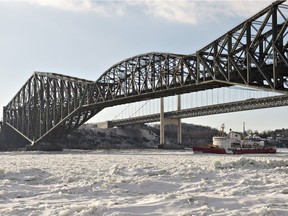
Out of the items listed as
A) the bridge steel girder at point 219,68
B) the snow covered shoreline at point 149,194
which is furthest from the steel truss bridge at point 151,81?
the snow covered shoreline at point 149,194

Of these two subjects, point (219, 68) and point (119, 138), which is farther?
point (119, 138)

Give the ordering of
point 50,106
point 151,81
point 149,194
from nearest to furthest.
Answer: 1. point 149,194
2. point 151,81
3. point 50,106

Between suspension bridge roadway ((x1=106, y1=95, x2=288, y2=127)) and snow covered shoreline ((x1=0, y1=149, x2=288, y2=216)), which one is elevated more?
suspension bridge roadway ((x1=106, y1=95, x2=288, y2=127))

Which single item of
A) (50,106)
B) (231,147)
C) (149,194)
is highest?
(50,106)

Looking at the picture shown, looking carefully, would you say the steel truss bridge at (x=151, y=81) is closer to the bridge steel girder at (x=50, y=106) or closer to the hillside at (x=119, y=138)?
the bridge steel girder at (x=50, y=106)

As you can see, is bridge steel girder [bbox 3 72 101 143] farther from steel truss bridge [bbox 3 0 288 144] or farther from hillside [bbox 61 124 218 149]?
hillside [bbox 61 124 218 149]

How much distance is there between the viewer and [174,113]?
14462 cm

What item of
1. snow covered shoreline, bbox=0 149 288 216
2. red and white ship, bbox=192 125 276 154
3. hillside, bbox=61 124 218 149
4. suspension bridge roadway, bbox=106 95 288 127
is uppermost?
suspension bridge roadway, bbox=106 95 288 127

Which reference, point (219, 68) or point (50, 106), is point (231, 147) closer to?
→ point (219, 68)

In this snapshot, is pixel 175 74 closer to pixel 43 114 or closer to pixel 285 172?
pixel 285 172

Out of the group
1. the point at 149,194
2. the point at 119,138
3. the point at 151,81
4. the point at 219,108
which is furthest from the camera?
the point at 119,138

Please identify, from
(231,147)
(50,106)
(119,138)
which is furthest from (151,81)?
→ (119,138)

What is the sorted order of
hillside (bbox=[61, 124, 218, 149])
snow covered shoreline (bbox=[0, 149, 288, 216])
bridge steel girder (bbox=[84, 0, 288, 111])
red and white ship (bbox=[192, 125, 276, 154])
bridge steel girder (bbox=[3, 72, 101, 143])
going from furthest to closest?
hillside (bbox=[61, 124, 218, 149])
bridge steel girder (bbox=[3, 72, 101, 143])
red and white ship (bbox=[192, 125, 276, 154])
bridge steel girder (bbox=[84, 0, 288, 111])
snow covered shoreline (bbox=[0, 149, 288, 216])

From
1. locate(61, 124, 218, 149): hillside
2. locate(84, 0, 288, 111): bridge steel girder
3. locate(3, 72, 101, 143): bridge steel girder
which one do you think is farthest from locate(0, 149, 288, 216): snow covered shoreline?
locate(61, 124, 218, 149): hillside
